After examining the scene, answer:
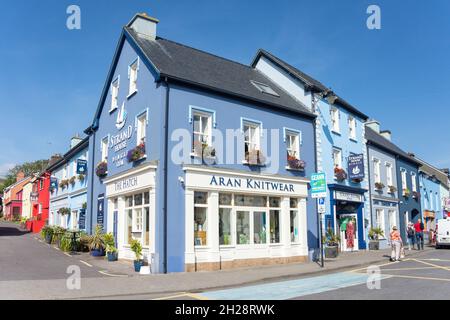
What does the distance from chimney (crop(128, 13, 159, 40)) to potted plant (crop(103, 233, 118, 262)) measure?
9298 mm

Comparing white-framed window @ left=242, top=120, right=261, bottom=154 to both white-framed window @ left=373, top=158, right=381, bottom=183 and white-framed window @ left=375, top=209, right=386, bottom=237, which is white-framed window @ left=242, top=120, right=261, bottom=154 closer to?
white-framed window @ left=373, top=158, right=381, bottom=183

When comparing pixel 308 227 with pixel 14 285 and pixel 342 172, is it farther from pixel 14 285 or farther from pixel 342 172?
pixel 14 285

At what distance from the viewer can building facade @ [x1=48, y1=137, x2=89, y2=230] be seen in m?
24.2

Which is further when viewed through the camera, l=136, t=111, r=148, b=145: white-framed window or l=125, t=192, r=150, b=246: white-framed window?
l=136, t=111, r=148, b=145: white-framed window

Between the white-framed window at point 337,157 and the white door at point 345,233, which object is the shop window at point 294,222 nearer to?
the white door at point 345,233

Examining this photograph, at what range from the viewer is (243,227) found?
1666cm

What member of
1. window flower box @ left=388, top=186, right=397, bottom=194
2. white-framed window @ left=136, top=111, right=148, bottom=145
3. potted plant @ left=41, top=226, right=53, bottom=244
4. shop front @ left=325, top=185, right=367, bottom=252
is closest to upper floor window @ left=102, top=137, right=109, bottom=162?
white-framed window @ left=136, top=111, right=148, bottom=145

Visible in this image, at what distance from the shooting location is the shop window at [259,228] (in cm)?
1698

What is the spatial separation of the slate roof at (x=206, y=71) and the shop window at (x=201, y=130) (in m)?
1.16

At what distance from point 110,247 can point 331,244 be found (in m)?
10.2

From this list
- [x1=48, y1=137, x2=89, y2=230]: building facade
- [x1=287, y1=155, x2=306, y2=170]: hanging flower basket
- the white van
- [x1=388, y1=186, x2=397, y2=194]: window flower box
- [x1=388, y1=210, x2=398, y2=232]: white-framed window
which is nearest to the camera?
[x1=287, y1=155, x2=306, y2=170]: hanging flower basket

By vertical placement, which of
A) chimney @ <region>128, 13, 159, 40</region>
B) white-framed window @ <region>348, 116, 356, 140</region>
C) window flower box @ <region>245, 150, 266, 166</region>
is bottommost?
window flower box @ <region>245, 150, 266, 166</region>

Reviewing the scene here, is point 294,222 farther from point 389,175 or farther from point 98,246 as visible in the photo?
point 389,175

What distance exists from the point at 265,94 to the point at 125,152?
23.5 ft
